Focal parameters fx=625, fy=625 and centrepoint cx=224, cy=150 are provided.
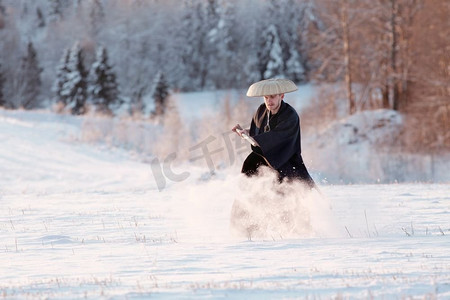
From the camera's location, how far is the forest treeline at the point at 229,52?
1188 inches

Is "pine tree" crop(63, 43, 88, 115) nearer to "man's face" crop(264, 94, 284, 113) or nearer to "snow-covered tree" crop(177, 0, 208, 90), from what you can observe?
"snow-covered tree" crop(177, 0, 208, 90)

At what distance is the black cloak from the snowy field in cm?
41

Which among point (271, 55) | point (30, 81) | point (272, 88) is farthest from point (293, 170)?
point (30, 81)

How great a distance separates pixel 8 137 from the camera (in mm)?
27062

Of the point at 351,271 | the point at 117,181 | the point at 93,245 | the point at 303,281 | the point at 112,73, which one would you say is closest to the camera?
the point at 303,281

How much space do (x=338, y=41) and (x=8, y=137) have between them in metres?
17.4

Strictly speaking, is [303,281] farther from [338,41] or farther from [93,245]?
[338,41]

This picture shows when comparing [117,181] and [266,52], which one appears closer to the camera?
[117,181]

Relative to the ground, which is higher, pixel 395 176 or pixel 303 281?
pixel 303 281

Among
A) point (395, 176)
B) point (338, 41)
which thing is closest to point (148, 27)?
point (338, 41)

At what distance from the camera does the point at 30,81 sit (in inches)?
2586

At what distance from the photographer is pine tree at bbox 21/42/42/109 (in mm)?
64787

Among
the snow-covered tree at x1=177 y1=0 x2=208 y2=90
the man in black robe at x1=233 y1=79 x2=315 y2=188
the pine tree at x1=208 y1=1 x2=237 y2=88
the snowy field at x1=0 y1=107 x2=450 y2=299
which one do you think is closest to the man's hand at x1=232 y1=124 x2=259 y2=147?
the man in black robe at x1=233 y1=79 x2=315 y2=188

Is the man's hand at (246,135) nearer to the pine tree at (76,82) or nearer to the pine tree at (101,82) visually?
the pine tree at (76,82)
